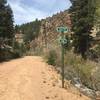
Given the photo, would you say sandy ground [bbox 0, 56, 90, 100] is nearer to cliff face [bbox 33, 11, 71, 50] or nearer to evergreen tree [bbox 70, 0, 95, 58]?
evergreen tree [bbox 70, 0, 95, 58]

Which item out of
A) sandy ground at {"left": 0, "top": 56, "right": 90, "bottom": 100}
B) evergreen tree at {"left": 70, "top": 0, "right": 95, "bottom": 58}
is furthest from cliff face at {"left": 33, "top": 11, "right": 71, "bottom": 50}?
sandy ground at {"left": 0, "top": 56, "right": 90, "bottom": 100}

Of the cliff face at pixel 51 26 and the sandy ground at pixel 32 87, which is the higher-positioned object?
the cliff face at pixel 51 26

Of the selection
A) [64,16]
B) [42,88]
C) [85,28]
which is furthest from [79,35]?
[64,16]

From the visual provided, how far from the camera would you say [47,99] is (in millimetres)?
18406

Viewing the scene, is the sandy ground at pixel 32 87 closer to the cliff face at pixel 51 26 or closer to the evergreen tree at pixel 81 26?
the evergreen tree at pixel 81 26

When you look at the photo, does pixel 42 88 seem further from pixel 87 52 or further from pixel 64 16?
pixel 64 16

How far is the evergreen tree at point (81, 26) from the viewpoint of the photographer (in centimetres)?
4697

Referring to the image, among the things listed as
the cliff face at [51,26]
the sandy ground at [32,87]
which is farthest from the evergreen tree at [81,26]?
the cliff face at [51,26]

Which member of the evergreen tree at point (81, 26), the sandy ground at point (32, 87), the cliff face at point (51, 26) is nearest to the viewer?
the sandy ground at point (32, 87)

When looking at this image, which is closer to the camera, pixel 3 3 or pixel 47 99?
pixel 47 99

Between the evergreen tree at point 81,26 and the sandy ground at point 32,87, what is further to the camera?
the evergreen tree at point 81,26

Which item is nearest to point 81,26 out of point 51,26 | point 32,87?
point 32,87

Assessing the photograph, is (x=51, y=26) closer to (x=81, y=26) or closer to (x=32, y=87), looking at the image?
(x=81, y=26)

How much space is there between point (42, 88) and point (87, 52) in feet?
88.6
